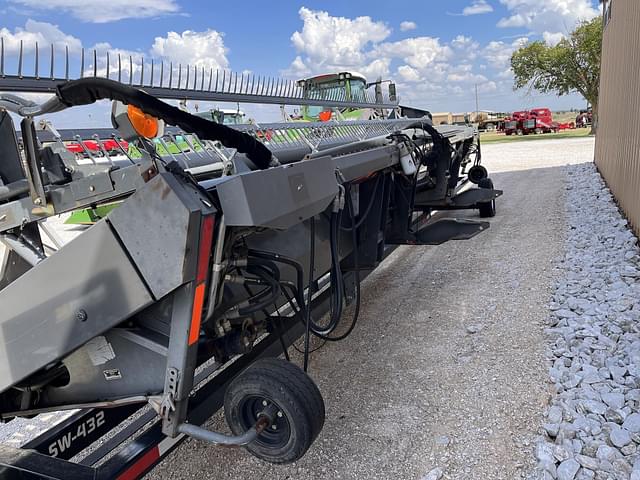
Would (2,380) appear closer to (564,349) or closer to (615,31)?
(564,349)

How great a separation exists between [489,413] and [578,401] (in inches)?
17.6

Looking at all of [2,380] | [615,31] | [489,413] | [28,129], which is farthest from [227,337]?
[615,31]

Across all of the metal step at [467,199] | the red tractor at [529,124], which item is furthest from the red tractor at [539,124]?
the metal step at [467,199]

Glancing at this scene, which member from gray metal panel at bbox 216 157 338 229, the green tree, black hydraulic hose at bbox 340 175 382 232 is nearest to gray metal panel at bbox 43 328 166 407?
gray metal panel at bbox 216 157 338 229

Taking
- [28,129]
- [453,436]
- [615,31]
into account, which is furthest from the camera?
[615,31]

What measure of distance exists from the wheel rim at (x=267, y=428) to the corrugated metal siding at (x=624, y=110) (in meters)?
4.76

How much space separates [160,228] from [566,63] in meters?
34.6

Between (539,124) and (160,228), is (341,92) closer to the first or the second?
(160,228)

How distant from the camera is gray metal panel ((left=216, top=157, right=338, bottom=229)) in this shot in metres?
1.63

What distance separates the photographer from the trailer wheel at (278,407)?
1.84 m

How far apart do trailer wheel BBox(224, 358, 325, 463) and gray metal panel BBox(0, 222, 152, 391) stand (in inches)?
20.5

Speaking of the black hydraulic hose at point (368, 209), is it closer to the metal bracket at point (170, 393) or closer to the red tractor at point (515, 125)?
the metal bracket at point (170, 393)

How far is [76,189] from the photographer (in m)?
1.74

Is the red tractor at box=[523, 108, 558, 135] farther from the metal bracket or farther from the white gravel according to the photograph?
the metal bracket
